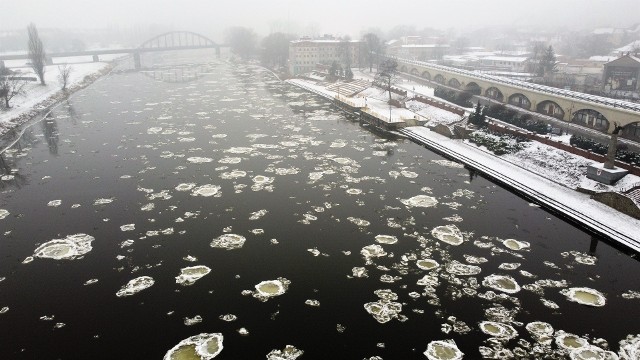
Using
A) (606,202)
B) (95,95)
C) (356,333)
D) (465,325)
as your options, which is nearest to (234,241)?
(356,333)

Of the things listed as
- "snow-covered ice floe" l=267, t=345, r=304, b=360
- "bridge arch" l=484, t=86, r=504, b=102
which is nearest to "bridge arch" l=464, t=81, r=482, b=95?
"bridge arch" l=484, t=86, r=504, b=102

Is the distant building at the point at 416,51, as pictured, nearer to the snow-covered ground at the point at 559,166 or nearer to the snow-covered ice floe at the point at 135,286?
the snow-covered ground at the point at 559,166

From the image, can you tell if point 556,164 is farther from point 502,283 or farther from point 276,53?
point 276,53

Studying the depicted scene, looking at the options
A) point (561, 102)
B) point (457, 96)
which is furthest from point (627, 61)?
point (457, 96)

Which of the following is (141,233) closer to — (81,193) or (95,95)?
(81,193)

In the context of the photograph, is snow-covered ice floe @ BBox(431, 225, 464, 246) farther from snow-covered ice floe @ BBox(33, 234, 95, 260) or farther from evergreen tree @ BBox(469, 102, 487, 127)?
evergreen tree @ BBox(469, 102, 487, 127)

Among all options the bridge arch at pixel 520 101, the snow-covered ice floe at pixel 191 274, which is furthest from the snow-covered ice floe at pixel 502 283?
the bridge arch at pixel 520 101
